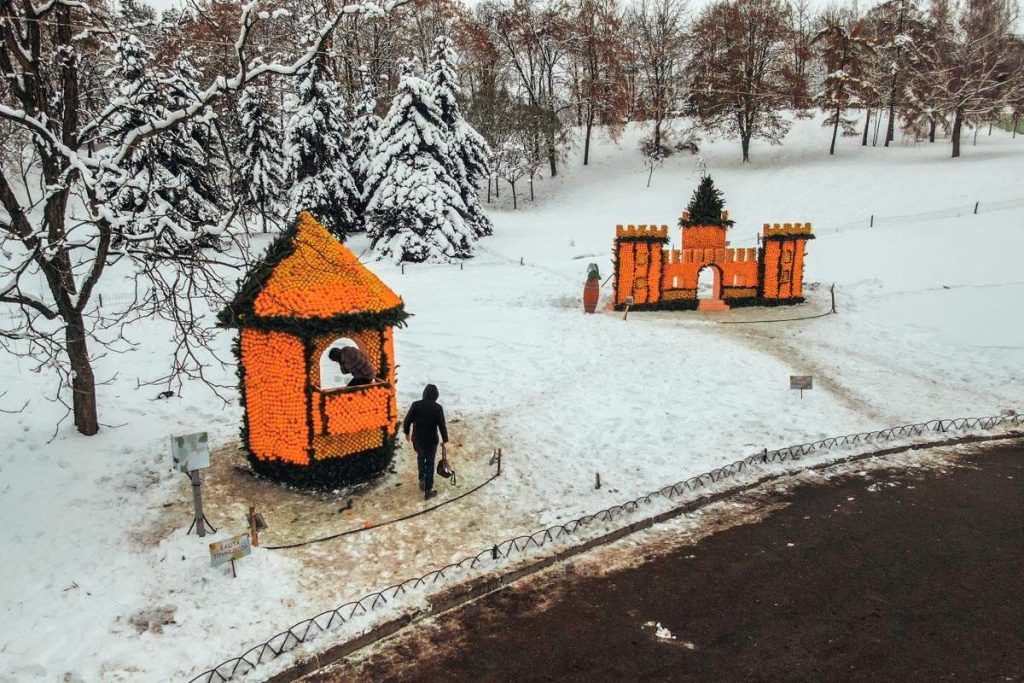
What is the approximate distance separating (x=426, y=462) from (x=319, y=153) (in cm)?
2457

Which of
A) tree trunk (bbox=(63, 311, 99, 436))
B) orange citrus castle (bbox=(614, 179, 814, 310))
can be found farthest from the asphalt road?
orange citrus castle (bbox=(614, 179, 814, 310))

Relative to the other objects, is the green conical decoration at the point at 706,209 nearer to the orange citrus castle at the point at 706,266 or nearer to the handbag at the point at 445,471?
the orange citrus castle at the point at 706,266

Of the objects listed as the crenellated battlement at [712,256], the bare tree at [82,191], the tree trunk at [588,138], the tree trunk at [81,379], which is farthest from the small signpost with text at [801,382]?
the tree trunk at [588,138]

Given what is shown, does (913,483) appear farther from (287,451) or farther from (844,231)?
(844,231)

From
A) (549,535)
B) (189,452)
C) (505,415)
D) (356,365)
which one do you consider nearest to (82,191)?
(189,452)

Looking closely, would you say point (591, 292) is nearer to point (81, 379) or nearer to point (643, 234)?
point (643, 234)

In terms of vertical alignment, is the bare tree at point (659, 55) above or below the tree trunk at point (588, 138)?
above

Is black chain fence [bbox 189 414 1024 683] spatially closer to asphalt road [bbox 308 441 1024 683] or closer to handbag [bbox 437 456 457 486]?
asphalt road [bbox 308 441 1024 683]

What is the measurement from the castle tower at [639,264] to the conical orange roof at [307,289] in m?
11.2

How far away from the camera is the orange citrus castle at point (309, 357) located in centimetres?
871

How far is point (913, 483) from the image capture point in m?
9.91

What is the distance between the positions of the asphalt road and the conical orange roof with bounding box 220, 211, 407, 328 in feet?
13.6

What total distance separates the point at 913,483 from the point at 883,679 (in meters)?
4.98

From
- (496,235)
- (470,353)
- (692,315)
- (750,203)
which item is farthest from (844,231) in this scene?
(470,353)
